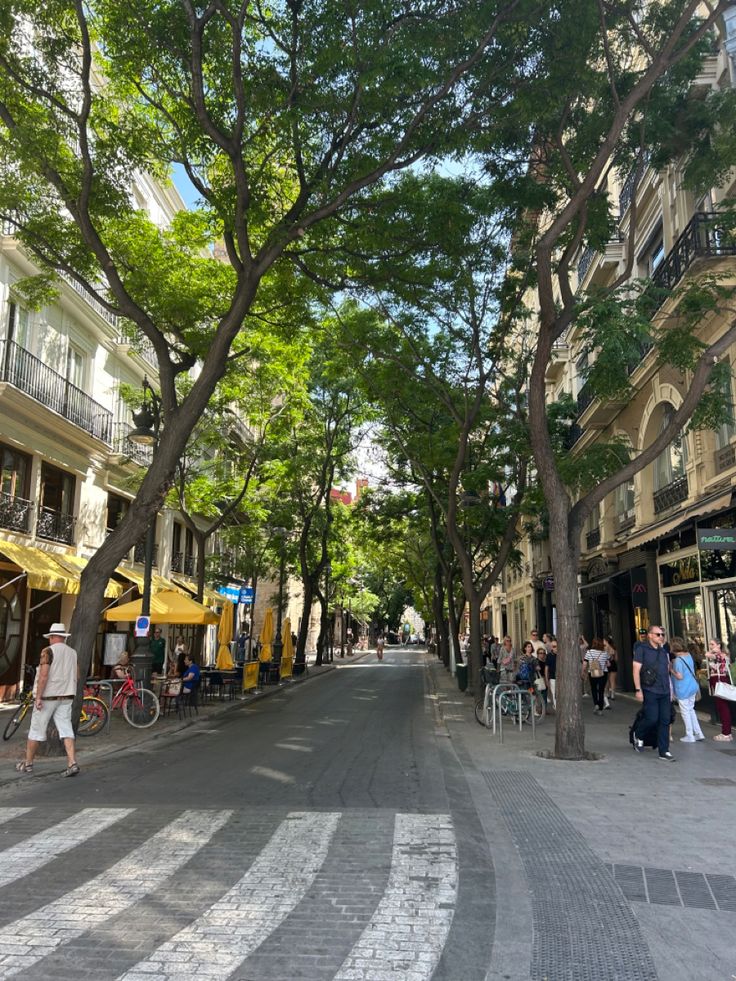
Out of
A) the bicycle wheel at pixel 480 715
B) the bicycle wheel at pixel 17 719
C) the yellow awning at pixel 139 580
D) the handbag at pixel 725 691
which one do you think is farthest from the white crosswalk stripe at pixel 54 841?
the yellow awning at pixel 139 580

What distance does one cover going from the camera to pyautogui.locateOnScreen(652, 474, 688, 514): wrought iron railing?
17516 millimetres

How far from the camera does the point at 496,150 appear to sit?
1259cm

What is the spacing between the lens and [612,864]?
5.75m

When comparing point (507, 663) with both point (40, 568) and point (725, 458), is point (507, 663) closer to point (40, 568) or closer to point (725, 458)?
point (725, 458)

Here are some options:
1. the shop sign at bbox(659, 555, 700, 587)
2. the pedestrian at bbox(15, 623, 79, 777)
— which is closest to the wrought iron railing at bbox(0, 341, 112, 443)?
the pedestrian at bbox(15, 623, 79, 777)

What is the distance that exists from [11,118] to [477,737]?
480 inches

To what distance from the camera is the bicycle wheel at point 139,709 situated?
48.1 ft

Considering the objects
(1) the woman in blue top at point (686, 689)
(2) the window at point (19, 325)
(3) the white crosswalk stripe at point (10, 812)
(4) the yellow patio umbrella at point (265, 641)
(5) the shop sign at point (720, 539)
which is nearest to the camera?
(3) the white crosswalk stripe at point (10, 812)

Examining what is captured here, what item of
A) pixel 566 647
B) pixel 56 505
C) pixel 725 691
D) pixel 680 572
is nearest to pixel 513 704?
pixel 725 691

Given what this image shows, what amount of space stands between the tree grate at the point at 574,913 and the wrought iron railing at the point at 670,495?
1205cm

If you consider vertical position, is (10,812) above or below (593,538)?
below

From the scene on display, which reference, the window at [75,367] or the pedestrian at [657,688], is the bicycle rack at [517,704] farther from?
the window at [75,367]

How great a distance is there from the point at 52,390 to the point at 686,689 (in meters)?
16.6


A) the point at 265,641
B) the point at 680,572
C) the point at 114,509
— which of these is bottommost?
the point at 265,641
